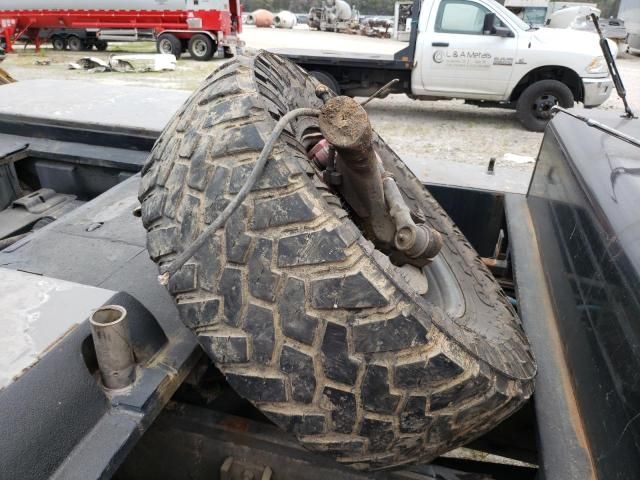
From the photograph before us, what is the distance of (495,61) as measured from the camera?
7457 millimetres

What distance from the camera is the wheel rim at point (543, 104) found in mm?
7578

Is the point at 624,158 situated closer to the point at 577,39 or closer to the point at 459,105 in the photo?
the point at 577,39

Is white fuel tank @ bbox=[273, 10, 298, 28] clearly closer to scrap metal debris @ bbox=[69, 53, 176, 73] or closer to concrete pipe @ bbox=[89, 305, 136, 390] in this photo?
scrap metal debris @ bbox=[69, 53, 176, 73]

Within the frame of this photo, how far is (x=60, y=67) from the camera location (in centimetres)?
1270

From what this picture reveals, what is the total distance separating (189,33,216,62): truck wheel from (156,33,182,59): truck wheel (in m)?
0.39

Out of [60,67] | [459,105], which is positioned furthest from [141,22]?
[459,105]

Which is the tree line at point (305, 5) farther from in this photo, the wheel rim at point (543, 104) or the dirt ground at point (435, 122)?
the wheel rim at point (543, 104)

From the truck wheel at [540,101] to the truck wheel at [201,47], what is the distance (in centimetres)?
963

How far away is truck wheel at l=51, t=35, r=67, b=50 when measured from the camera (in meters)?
15.8

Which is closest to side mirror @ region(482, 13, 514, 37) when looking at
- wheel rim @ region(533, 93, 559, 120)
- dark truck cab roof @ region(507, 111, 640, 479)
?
wheel rim @ region(533, 93, 559, 120)

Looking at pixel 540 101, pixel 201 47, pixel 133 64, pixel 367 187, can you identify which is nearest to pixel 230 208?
pixel 367 187

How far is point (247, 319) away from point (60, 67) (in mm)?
13994

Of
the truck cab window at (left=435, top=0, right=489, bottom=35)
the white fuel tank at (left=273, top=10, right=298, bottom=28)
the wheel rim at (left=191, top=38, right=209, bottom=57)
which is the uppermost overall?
the truck cab window at (left=435, top=0, right=489, bottom=35)

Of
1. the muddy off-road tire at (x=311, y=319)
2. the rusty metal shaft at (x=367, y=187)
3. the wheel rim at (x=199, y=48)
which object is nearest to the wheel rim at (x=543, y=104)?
the rusty metal shaft at (x=367, y=187)
